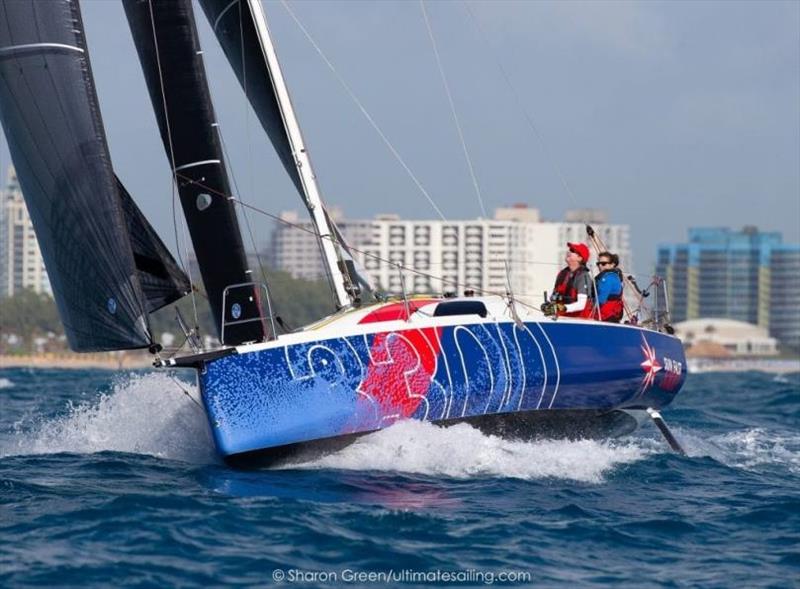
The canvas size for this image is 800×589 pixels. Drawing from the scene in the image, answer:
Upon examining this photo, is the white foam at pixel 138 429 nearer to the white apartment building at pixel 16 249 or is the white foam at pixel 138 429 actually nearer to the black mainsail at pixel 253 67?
the black mainsail at pixel 253 67

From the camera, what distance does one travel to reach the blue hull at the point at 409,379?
896 cm

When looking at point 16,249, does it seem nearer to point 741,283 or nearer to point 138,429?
point 741,283

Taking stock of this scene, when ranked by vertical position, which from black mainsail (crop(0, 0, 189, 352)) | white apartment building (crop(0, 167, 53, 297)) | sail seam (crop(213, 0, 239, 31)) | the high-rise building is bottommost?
the high-rise building

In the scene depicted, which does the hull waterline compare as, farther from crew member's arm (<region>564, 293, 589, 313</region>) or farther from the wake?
crew member's arm (<region>564, 293, 589, 313</region>)

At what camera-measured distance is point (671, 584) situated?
6.65 m

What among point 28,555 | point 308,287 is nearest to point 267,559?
point 28,555

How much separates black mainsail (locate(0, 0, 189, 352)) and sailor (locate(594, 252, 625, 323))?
12.1 ft

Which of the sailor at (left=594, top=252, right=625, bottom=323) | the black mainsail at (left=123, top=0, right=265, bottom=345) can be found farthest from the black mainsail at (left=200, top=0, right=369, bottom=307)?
the sailor at (left=594, top=252, right=625, bottom=323)

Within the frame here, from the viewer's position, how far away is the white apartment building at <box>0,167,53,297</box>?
9200 cm

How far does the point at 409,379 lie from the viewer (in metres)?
9.44

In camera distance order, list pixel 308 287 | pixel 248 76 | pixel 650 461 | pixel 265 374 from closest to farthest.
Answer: pixel 265 374 → pixel 650 461 → pixel 248 76 → pixel 308 287

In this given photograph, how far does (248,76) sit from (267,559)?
18.4 ft

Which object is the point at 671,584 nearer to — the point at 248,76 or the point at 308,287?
the point at 248,76

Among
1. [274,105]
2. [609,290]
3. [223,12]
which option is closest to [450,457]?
[609,290]
